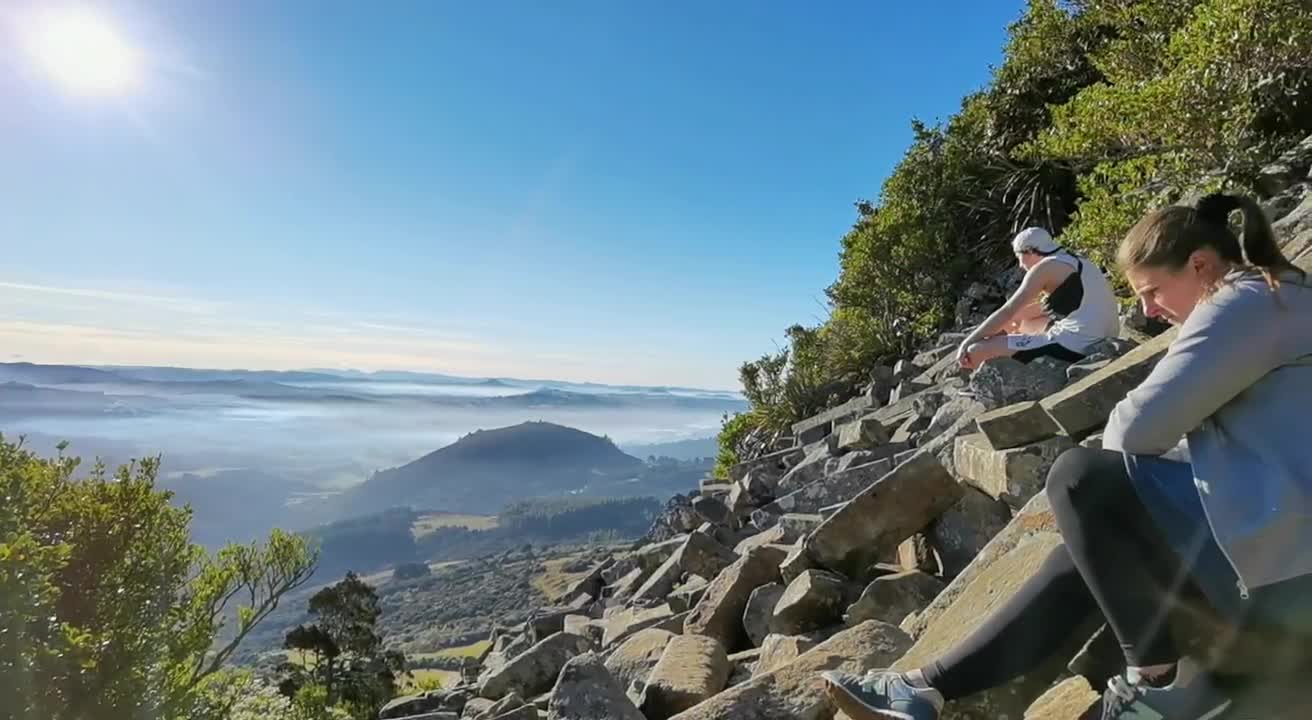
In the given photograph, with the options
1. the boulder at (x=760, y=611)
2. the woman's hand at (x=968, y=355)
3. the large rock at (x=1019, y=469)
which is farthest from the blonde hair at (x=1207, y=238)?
the boulder at (x=760, y=611)

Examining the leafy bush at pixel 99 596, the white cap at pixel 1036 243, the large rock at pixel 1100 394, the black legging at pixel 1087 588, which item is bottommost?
the leafy bush at pixel 99 596

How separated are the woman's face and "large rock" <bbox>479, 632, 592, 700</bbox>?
15.8ft

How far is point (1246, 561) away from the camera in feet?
5.53

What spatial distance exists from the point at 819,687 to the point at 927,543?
1.70m

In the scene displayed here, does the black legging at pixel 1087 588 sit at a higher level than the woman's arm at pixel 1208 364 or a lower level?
lower

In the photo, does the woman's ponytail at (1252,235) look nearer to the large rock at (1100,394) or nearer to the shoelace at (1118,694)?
the shoelace at (1118,694)

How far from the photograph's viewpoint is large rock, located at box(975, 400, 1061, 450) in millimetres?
3670

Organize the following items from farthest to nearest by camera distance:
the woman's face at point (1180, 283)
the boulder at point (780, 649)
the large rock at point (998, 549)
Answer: the boulder at point (780, 649) < the large rock at point (998, 549) < the woman's face at point (1180, 283)

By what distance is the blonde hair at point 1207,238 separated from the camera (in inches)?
71.9

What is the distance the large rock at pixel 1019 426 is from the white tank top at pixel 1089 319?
106cm

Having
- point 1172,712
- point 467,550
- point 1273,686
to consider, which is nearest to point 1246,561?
point 1273,686

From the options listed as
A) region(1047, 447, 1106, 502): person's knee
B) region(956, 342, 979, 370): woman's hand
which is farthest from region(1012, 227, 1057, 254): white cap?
region(1047, 447, 1106, 502): person's knee

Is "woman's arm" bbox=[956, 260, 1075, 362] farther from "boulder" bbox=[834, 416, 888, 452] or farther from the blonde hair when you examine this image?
the blonde hair

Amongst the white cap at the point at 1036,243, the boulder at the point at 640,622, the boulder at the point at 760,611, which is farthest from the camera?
the boulder at the point at 640,622
